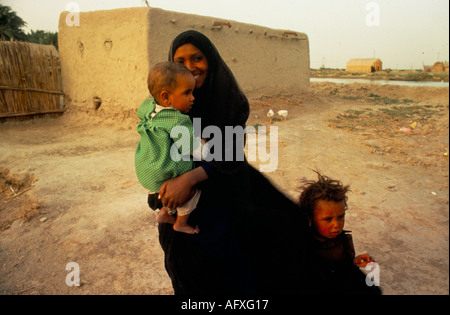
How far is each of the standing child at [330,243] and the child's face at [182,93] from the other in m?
0.89

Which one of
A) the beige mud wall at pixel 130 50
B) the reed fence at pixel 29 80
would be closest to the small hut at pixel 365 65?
the beige mud wall at pixel 130 50

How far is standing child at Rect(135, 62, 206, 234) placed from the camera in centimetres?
126

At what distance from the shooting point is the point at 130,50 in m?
6.71

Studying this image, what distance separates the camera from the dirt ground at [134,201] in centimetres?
220

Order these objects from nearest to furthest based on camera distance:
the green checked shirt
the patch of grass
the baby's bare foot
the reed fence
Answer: the green checked shirt, the baby's bare foot, the patch of grass, the reed fence

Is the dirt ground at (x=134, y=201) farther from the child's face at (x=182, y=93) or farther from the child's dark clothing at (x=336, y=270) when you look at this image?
the child's face at (x=182, y=93)

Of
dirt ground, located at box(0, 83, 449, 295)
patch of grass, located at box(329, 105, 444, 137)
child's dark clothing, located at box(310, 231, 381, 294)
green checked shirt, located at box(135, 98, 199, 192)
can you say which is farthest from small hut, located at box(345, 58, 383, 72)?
green checked shirt, located at box(135, 98, 199, 192)

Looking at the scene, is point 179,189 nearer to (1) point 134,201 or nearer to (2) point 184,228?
(2) point 184,228

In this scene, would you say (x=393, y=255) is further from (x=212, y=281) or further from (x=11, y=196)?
(x=11, y=196)

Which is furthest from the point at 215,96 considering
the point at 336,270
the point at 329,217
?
the point at 336,270

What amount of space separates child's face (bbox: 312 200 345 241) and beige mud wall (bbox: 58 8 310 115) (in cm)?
580

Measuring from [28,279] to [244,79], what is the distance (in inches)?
302

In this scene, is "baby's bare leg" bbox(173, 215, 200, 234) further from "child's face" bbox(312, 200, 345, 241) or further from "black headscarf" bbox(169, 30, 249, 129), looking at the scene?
"child's face" bbox(312, 200, 345, 241)
